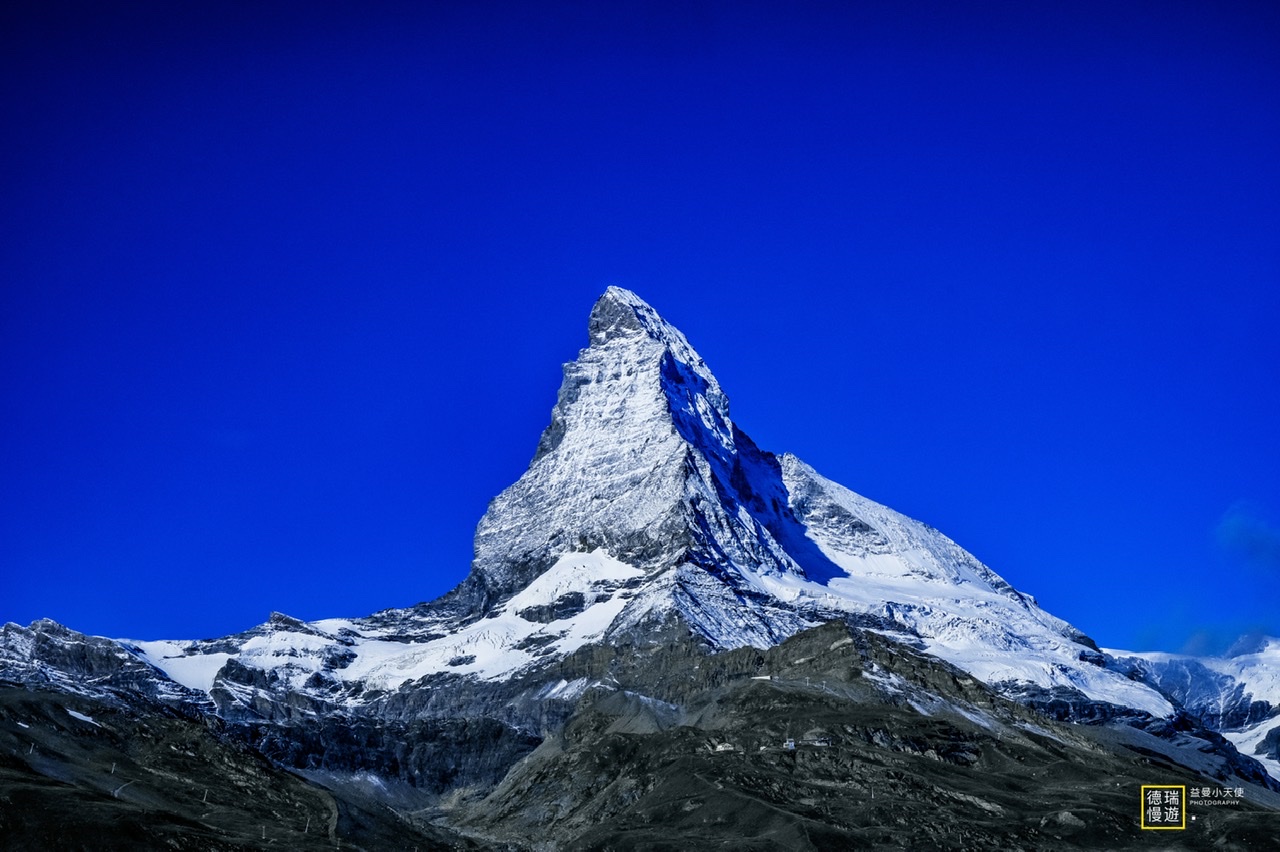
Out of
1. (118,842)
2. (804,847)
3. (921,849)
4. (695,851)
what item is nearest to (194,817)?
(118,842)

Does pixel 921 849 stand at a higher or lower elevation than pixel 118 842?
higher

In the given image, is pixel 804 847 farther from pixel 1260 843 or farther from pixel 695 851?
pixel 1260 843

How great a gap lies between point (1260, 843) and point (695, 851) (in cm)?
7075

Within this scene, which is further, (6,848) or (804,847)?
(804,847)

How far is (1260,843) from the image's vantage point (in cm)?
19938

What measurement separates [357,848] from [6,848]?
44.8 metres

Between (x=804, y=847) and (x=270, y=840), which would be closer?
(x=270, y=840)

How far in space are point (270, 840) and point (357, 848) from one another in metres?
12.9

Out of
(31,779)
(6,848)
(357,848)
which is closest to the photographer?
(6,848)

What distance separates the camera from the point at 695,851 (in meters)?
200

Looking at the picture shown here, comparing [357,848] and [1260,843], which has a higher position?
[1260,843]

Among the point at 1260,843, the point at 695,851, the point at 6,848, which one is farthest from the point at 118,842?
the point at 1260,843

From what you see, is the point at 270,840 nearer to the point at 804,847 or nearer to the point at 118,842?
the point at 118,842

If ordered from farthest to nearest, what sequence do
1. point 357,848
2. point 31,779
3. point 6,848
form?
point 357,848 → point 31,779 → point 6,848
